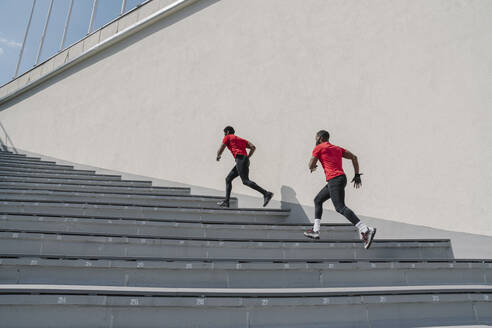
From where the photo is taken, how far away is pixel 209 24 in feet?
29.3

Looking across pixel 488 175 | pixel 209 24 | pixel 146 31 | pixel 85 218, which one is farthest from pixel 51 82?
pixel 488 175

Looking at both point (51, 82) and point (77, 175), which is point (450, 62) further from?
point (51, 82)

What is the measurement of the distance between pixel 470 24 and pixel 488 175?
6.90 feet

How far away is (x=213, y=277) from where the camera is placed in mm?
3307

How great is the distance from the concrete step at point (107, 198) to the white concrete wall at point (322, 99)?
1.20 m

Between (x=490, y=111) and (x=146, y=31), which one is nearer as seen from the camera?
(x=490, y=111)

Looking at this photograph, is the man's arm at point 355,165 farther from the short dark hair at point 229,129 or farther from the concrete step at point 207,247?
the short dark hair at point 229,129

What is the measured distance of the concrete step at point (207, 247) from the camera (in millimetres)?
3637

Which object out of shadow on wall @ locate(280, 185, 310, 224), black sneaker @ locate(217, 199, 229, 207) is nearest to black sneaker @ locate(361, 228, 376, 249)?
shadow on wall @ locate(280, 185, 310, 224)

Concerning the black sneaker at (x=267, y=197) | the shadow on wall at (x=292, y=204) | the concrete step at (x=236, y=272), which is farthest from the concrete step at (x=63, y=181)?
the concrete step at (x=236, y=272)

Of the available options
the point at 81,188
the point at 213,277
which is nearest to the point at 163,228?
the point at 213,277

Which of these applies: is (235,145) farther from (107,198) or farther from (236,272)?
(236,272)

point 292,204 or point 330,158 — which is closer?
point 330,158

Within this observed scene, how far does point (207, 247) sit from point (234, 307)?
1.33 meters
